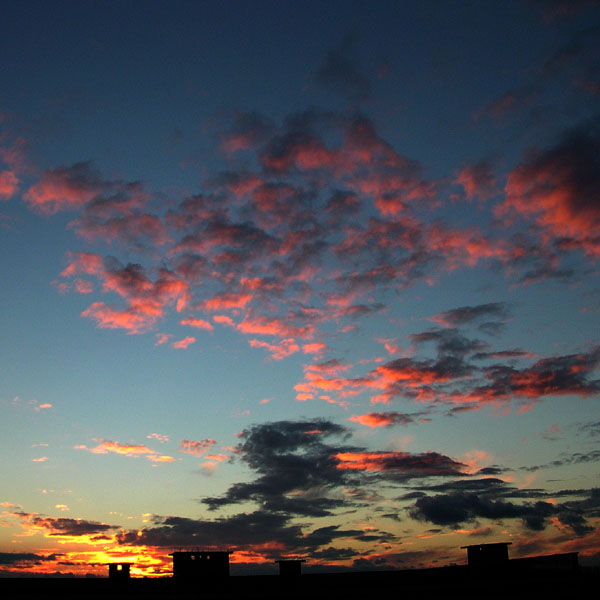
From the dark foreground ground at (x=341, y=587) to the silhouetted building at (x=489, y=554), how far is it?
622 cm

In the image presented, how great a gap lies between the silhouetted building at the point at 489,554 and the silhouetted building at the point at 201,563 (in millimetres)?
20806

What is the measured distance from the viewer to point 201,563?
51.0 m

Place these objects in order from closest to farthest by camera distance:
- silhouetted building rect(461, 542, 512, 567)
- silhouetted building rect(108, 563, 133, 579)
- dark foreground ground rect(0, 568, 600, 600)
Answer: dark foreground ground rect(0, 568, 600, 600)
silhouetted building rect(108, 563, 133, 579)
silhouetted building rect(461, 542, 512, 567)

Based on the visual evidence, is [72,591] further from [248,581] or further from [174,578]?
[174,578]

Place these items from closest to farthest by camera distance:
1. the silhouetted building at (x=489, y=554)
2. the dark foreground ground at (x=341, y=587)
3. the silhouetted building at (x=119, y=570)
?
the dark foreground ground at (x=341, y=587) → the silhouetted building at (x=119, y=570) → the silhouetted building at (x=489, y=554)

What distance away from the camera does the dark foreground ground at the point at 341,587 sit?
86.1ft

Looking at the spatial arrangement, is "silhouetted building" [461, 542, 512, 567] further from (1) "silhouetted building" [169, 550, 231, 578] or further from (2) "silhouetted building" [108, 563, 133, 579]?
(2) "silhouetted building" [108, 563, 133, 579]

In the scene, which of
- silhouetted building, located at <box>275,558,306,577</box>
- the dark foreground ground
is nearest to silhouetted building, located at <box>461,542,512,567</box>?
the dark foreground ground

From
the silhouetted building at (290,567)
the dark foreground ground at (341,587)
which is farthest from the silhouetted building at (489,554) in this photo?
the silhouetted building at (290,567)

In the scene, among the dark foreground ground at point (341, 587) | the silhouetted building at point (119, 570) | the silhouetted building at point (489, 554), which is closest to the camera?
the dark foreground ground at point (341, 587)

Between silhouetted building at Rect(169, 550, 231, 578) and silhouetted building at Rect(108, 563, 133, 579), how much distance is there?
12588 mm

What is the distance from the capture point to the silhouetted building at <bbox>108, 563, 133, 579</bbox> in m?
→ 37.7

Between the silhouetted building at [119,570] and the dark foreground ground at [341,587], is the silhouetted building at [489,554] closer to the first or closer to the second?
the dark foreground ground at [341,587]

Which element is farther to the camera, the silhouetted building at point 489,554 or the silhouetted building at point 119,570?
the silhouetted building at point 489,554
